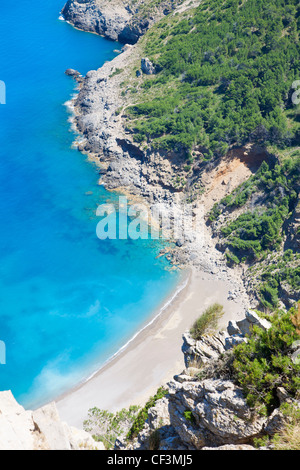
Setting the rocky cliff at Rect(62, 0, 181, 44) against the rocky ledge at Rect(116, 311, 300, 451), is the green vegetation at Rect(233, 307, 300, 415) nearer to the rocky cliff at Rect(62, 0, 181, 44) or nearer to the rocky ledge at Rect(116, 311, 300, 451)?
the rocky ledge at Rect(116, 311, 300, 451)

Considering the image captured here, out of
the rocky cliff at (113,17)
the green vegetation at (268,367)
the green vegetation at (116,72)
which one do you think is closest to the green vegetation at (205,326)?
the green vegetation at (268,367)

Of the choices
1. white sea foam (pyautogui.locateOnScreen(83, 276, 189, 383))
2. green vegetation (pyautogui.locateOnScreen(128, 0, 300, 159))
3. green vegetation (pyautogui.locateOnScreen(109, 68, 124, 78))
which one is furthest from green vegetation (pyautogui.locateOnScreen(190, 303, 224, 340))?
green vegetation (pyautogui.locateOnScreen(109, 68, 124, 78))

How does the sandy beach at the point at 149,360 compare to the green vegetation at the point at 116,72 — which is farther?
the green vegetation at the point at 116,72

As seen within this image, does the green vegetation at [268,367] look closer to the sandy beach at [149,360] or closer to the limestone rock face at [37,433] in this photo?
the limestone rock face at [37,433]

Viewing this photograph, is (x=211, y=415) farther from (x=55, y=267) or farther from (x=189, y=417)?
(x=55, y=267)

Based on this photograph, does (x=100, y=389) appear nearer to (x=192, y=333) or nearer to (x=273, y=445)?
(x=192, y=333)
